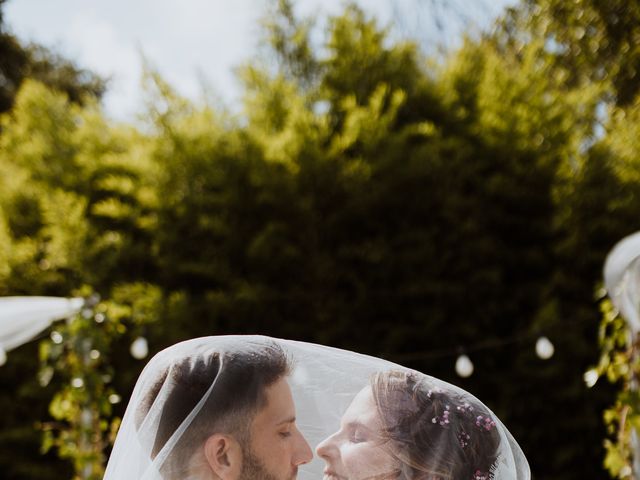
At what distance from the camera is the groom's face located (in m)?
1.09

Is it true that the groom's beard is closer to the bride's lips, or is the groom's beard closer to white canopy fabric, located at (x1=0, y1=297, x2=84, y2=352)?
the bride's lips

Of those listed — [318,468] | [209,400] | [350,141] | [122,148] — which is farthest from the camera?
[122,148]

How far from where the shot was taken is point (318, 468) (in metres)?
1.25

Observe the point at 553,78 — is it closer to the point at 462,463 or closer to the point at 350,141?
the point at 350,141

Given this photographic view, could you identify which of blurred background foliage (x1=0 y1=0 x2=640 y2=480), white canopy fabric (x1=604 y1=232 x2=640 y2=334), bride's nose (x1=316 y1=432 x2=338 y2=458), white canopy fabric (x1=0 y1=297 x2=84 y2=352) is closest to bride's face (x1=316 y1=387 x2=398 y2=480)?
bride's nose (x1=316 y1=432 x2=338 y2=458)

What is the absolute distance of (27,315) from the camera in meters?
4.04

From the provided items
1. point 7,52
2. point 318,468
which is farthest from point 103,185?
point 7,52

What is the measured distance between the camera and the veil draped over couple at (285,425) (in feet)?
3.66

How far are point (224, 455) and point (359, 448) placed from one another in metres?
0.21

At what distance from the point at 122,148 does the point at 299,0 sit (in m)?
1.87

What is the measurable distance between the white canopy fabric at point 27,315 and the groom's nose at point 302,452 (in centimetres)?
315

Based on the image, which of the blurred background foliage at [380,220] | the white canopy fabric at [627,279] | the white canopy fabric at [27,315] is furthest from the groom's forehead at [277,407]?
the blurred background foliage at [380,220]

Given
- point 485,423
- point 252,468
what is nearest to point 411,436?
point 485,423

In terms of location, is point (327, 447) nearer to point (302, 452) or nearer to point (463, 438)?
point (302, 452)
